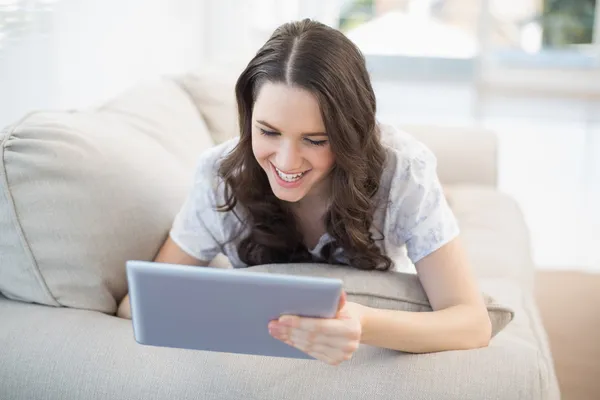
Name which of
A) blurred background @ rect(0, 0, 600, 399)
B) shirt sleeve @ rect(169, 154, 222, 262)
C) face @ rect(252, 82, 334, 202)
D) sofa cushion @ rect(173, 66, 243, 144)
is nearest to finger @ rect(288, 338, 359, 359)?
face @ rect(252, 82, 334, 202)

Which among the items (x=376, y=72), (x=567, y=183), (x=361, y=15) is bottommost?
(x=567, y=183)

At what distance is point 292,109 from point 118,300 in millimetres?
526

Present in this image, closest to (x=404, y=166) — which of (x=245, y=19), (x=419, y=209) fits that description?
(x=419, y=209)

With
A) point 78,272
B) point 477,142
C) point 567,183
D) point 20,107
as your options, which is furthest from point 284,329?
point 567,183

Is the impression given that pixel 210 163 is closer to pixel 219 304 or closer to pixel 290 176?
pixel 290 176

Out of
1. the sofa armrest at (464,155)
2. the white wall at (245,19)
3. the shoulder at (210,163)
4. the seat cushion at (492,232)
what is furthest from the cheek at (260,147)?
the white wall at (245,19)

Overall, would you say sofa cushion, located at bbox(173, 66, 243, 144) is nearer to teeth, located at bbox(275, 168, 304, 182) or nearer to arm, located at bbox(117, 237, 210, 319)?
arm, located at bbox(117, 237, 210, 319)

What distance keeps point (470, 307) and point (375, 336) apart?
197mm

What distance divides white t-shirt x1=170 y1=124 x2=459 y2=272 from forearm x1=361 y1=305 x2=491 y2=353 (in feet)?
0.50

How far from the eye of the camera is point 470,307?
138cm

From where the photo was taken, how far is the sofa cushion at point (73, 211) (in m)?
1.46

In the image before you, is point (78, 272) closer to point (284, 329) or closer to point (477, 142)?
point (284, 329)

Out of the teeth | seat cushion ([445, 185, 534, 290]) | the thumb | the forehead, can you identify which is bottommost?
seat cushion ([445, 185, 534, 290])

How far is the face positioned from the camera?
1345mm
